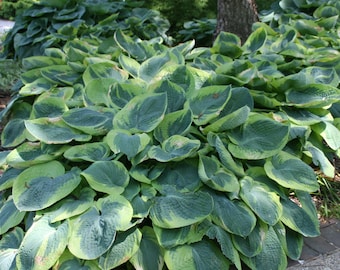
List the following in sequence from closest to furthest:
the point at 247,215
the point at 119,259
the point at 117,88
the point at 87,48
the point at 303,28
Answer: the point at 119,259
the point at 247,215
the point at 117,88
the point at 87,48
the point at 303,28

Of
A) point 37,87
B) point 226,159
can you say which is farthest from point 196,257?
point 37,87

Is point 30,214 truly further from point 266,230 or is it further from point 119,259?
point 266,230

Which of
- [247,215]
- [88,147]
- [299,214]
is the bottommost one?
[299,214]

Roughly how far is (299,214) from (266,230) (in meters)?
0.22

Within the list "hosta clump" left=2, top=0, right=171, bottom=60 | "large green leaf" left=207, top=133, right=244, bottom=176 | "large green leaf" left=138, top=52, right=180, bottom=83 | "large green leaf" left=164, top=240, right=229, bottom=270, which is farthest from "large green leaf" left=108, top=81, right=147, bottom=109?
"hosta clump" left=2, top=0, right=171, bottom=60

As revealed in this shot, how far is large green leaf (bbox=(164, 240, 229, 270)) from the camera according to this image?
174 cm

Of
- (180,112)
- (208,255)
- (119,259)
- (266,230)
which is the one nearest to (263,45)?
(180,112)

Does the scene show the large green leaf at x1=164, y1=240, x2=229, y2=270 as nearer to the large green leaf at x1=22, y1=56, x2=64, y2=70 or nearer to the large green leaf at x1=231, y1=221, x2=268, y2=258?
the large green leaf at x1=231, y1=221, x2=268, y2=258

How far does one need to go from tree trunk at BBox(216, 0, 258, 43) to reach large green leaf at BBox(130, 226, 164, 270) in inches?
111

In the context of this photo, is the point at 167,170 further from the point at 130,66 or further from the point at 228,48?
the point at 228,48

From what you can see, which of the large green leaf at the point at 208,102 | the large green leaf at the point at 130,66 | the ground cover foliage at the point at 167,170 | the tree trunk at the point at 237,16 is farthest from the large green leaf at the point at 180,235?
the tree trunk at the point at 237,16

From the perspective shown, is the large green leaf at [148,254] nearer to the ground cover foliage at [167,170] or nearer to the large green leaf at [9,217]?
the ground cover foliage at [167,170]

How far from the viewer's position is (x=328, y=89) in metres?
2.42

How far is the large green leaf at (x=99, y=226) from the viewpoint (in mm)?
1657
